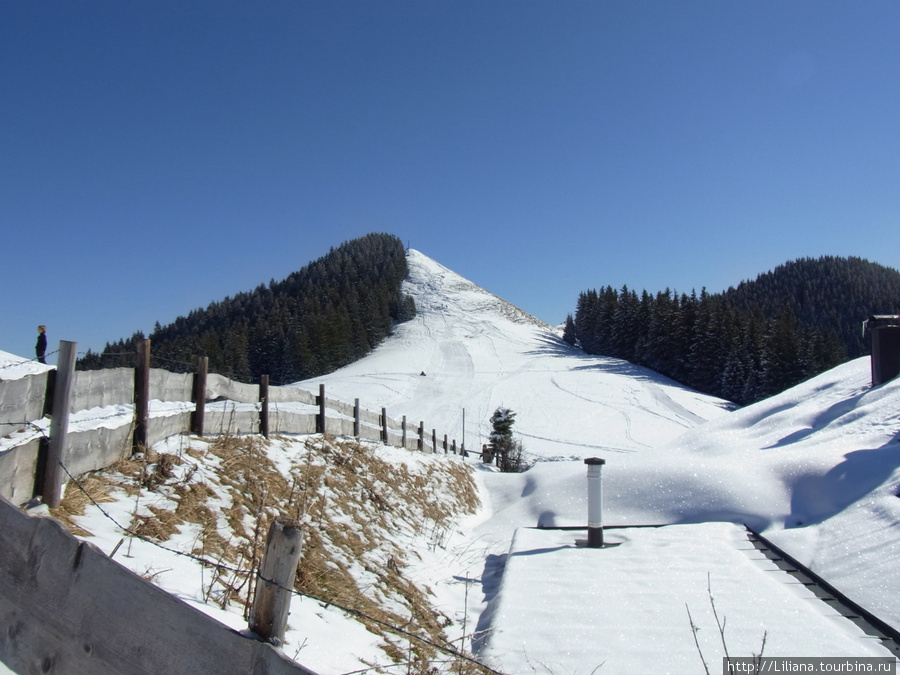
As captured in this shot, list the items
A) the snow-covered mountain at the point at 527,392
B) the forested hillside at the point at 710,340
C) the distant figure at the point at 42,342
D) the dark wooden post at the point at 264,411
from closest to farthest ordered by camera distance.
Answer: the dark wooden post at the point at 264,411 → the distant figure at the point at 42,342 → the snow-covered mountain at the point at 527,392 → the forested hillside at the point at 710,340

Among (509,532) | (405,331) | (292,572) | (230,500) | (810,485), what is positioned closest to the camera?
(292,572)

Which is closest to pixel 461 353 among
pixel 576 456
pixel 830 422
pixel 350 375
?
pixel 350 375

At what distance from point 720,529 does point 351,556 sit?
4092mm

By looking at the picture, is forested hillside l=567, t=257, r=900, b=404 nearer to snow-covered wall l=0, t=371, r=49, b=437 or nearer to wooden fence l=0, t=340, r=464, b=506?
wooden fence l=0, t=340, r=464, b=506

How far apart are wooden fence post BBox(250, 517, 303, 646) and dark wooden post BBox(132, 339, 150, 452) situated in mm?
3712

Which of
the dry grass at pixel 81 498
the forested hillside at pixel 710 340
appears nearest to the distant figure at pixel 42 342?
the dry grass at pixel 81 498

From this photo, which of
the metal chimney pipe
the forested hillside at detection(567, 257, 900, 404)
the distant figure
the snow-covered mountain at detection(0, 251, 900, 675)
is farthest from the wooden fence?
the forested hillside at detection(567, 257, 900, 404)

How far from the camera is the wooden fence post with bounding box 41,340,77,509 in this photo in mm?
3422

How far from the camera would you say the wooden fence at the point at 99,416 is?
11.0ft

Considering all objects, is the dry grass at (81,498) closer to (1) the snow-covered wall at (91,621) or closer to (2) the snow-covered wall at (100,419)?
(2) the snow-covered wall at (100,419)

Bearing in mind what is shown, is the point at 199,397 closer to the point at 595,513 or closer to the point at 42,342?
the point at 595,513

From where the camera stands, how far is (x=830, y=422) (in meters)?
8.64

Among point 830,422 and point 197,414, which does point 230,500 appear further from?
point 830,422

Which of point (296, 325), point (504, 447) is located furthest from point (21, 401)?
point (296, 325)
